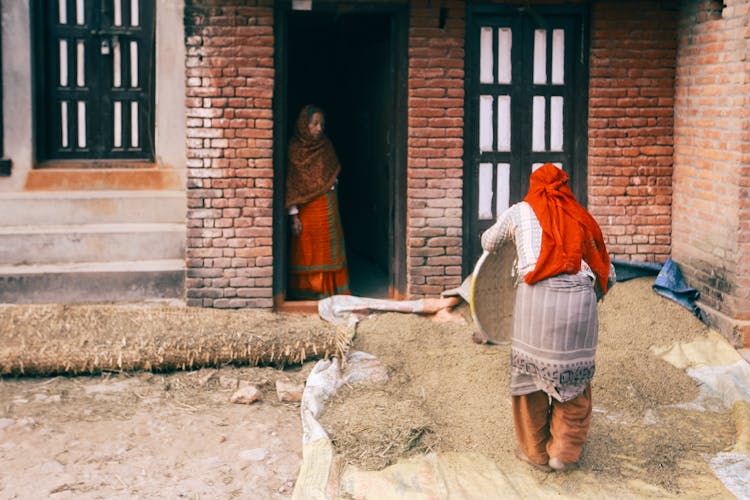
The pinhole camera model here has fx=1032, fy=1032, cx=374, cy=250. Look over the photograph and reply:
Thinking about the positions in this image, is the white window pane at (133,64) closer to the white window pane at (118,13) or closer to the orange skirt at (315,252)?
the white window pane at (118,13)

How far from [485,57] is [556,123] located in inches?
35.8

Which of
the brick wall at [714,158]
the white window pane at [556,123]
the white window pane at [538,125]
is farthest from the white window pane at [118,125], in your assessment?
the brick wall at [714,158]

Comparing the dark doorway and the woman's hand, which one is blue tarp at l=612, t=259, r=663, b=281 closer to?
the dark doorway

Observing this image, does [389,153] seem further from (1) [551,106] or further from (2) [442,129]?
(1) [551,106]

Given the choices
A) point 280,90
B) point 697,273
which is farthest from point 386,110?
point 697,273

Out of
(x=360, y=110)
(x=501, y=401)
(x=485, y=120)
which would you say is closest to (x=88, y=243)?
(x=485, y=120)

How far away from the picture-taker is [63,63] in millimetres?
9711

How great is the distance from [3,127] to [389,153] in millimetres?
3578

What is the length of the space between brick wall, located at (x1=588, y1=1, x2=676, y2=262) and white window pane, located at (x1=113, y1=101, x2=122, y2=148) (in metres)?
4.41

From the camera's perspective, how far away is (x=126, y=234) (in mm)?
9398

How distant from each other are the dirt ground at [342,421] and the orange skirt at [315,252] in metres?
1.27

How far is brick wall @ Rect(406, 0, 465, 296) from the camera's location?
9.16 meters

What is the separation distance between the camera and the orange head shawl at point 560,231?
5910 millimetres

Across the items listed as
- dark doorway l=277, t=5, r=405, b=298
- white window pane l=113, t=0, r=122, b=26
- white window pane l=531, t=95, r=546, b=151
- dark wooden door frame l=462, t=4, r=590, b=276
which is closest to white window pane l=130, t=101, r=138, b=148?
white window pane l=113, t=0, r=122, b=26
